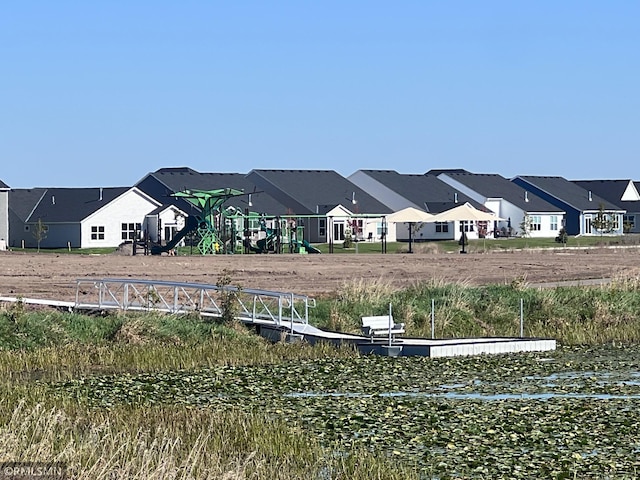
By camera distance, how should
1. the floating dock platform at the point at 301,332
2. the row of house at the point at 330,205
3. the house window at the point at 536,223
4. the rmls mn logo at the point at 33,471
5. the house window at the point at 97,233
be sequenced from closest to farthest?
the rmls mn logo at the point at 33,471 → the floating dock platform at the point at 301,332 → the house window at the point at 97,233 → the row of house at the point at 330,205 → the house window at the point at 536,223

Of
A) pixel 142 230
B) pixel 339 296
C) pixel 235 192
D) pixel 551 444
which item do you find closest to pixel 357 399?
pixel 551 444

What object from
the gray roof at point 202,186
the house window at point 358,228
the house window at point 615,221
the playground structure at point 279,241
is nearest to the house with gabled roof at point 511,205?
the house window at point 615,221

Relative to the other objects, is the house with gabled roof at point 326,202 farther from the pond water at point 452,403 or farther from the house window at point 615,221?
the pond water at point 452,403

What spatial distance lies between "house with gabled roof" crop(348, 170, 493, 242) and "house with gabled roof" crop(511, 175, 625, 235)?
9210mm

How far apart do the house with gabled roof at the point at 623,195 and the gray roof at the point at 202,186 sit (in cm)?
3421

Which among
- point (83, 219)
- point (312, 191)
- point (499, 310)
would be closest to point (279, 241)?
point (83, 219)

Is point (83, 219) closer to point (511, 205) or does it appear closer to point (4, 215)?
point (4, 215)

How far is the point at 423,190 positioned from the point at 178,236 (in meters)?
36.9

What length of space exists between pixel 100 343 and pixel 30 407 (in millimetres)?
9306

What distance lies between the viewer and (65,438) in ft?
45.8

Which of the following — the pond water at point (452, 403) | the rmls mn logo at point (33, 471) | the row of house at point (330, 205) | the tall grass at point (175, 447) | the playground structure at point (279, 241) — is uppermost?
the row of house at point (330, 205)

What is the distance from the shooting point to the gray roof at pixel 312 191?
88.6 meters

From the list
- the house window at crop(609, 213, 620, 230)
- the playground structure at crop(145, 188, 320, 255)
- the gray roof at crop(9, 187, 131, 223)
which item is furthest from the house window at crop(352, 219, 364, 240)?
the house window at crop(609, 213, 620, 230)

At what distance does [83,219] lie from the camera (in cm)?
7706
